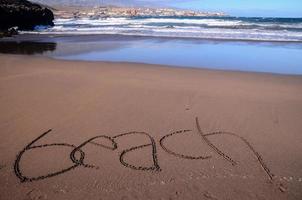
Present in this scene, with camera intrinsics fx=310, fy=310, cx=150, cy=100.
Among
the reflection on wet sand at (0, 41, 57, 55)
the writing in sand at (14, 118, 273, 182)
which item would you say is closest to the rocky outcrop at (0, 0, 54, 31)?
the reflection on wet sand at (0, 41, 57, 55)

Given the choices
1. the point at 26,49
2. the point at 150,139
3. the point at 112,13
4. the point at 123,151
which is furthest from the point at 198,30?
the point at 112,13

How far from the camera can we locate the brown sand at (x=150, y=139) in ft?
11.4

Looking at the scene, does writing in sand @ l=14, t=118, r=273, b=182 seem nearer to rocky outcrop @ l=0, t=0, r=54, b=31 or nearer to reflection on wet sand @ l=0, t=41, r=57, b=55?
reflection on wet sand @ l=0, t=41, r=57, b=55

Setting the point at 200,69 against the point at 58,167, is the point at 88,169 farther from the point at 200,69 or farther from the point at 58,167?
the point at 200,69

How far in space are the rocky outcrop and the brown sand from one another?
64.4 feet

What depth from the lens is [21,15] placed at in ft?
86.4

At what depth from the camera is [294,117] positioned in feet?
17.3

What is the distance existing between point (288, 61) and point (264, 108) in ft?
19.3

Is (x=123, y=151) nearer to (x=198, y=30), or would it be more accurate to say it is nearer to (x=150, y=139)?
(x=150, y=139)

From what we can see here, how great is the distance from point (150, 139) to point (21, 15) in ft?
84.2

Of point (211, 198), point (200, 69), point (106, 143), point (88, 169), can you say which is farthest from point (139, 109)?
point (200, 69)

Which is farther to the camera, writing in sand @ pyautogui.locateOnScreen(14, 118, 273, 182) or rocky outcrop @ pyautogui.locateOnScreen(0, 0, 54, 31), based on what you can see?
rocky outcrop @ pyautogui.locateOnScreen(0, 0, 54, 31)

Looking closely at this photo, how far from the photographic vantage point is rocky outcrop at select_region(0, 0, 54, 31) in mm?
24531

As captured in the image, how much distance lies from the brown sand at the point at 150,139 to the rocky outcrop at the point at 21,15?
1963 centimetres
